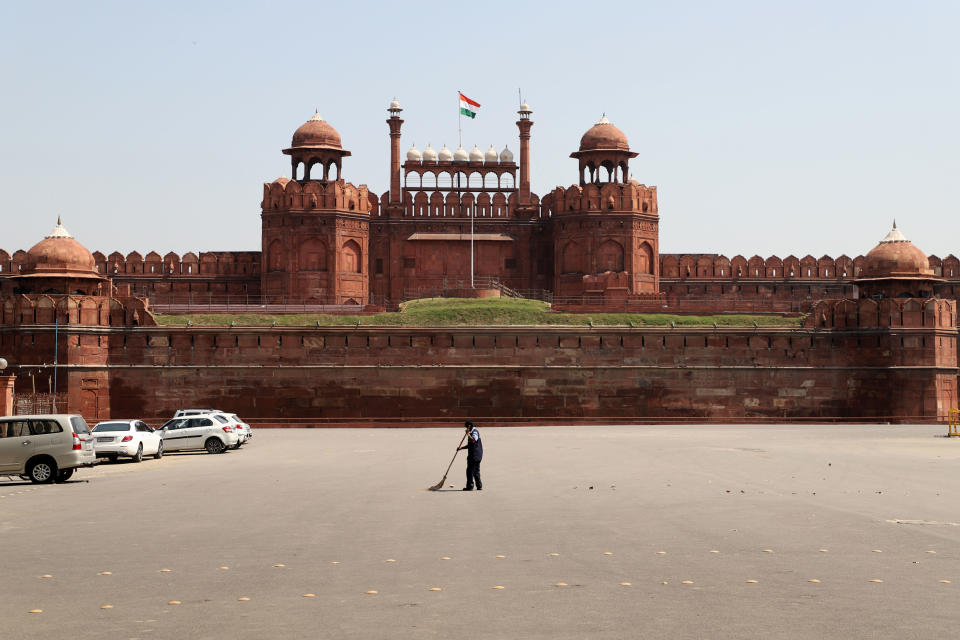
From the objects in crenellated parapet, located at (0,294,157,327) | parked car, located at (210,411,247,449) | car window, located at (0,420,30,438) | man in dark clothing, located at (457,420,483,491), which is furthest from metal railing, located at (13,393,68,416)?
man in dark clothing, located at (457,420,483,491)

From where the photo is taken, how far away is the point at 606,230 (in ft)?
181

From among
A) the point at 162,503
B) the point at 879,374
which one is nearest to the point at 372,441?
the point at 162,503

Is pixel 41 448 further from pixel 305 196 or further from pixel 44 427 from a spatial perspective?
pixel 305 196

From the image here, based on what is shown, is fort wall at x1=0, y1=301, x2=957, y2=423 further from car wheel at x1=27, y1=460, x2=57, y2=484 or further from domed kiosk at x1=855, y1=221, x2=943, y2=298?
car wheel at x1=27, y1=460, x2=57, y2=484

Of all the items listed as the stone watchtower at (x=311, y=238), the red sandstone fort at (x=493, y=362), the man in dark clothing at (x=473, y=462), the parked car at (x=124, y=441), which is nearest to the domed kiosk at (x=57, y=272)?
the red sandstone fort at (x=493, y=362)

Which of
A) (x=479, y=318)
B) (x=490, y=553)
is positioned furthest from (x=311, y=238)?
(x=490, y=553)

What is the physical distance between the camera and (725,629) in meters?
8.19

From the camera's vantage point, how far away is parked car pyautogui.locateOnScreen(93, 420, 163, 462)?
25.5 m

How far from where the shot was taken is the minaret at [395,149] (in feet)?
191

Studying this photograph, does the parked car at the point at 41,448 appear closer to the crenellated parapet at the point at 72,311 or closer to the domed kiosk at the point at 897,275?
the crenellated parapet at the point at 72,311

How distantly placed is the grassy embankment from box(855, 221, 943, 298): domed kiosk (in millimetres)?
3421

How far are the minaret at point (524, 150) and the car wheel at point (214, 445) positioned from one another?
3260 cm

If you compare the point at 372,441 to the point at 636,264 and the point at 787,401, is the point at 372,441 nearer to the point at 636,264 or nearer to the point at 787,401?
the point at 787,401

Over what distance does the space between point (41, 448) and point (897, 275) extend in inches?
1371
